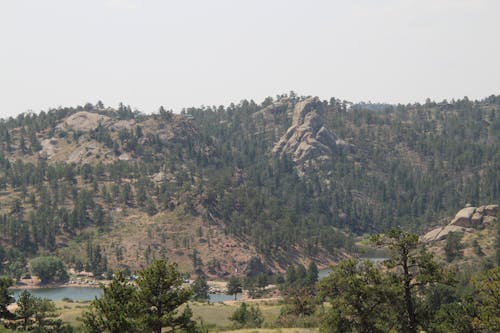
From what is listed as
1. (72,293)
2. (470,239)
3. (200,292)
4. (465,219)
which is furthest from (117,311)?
(465,219)

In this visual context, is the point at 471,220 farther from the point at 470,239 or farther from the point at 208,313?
the point at 208,313

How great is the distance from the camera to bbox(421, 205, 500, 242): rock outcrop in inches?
7057

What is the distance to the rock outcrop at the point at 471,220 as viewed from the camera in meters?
179

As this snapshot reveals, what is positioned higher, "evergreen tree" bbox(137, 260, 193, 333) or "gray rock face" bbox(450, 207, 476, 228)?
"evergreen tree" bbox(137, 260, 193, 333)

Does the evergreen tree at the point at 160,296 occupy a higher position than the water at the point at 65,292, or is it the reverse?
the evergreen tree at the point at 160,296

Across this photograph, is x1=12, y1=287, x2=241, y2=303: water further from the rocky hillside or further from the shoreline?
the rocky hillside

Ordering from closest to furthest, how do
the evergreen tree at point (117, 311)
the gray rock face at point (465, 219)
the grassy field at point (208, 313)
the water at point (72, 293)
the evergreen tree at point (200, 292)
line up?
1. the evergreen tree at point (117, 311)
2. the grassy field at point (208, 313)
3. the evergreen tree at point (200, 292)
4. the water at point (72, 293)
5. the gray rock face at point (465, 219)

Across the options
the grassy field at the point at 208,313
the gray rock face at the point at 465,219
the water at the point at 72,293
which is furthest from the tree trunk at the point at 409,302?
the gray rock face at the point at 465,219

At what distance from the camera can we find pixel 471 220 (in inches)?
7151

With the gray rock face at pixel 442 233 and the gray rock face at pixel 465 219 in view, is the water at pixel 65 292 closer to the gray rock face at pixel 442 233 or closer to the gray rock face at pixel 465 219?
the gray rock face at pixel 442 233

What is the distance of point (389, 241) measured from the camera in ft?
158

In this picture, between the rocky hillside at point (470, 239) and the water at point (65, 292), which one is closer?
the rocky hillside at point (470, 239)

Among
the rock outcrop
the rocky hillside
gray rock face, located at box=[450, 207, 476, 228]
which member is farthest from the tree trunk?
gray rock face, located at box=[450, 207, 476, 228]

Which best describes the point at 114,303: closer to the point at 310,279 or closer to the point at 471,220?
the point at 310,279
